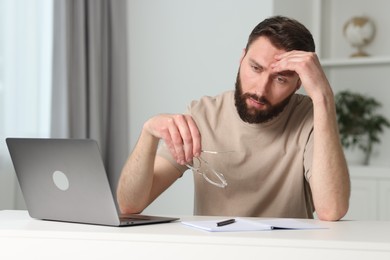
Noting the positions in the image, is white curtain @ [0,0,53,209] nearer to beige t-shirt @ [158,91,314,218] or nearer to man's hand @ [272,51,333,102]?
beige t-shirt @ [158,91,314,218]

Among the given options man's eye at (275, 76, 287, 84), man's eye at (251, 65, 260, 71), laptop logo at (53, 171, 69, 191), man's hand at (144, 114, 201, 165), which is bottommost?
laptop logo at (53, 171, 69, 191)

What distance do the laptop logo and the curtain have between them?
5.84 feet

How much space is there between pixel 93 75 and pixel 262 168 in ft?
5.62

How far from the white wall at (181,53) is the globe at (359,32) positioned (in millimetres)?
891

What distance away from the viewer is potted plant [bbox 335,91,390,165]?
4.18 m

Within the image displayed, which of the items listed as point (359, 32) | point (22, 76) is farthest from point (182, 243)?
point (359, 32)

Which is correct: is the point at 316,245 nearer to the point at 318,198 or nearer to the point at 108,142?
the point at 318,198

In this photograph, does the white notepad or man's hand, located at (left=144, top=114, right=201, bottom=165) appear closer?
the white notepad

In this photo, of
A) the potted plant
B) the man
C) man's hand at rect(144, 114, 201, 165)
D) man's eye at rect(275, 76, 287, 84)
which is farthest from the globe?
man's hand at rect(144, 114, 201, 165)

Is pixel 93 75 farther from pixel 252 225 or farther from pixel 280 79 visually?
pixel 252 225

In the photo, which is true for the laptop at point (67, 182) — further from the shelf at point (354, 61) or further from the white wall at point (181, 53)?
the shelf at point (354, 61)

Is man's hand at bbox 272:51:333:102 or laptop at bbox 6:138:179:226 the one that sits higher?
man's hand at bbox 272:51:333:102

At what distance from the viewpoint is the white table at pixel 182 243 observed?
4.13 feet

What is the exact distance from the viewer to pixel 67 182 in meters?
1.53
